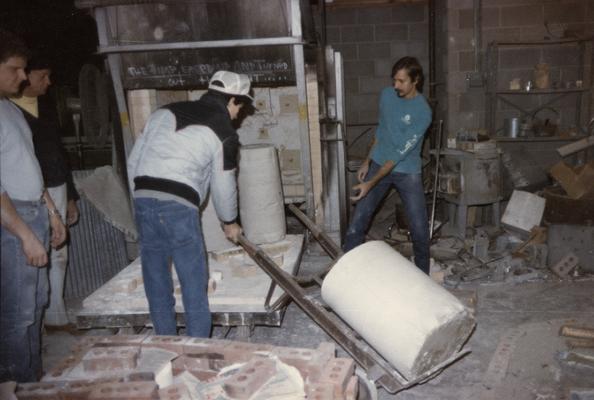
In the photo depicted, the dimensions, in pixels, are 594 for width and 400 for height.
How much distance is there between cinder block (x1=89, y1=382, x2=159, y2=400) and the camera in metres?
1.76

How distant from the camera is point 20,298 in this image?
8.61 feet

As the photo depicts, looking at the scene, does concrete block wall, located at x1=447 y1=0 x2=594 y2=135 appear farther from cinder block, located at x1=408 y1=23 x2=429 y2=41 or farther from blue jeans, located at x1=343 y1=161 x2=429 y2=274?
blue jeans, located at x1=343 y1=161 x2=429 y2=274

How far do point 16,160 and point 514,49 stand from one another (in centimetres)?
655

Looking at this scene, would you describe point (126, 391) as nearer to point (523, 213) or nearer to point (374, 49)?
point (523, 213)

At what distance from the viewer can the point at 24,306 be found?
2.65m

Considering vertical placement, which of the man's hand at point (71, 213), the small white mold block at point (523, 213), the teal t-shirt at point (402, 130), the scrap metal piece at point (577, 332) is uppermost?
the teal t-shirt at point (402, 130)

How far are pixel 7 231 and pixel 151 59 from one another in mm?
2448

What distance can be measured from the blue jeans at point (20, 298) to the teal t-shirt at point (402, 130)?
280 cm

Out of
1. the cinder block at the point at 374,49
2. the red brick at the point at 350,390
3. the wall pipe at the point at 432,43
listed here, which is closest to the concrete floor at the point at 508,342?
the red brick at the point at 350,390

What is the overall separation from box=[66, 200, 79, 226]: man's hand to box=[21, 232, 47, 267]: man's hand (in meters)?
1.64

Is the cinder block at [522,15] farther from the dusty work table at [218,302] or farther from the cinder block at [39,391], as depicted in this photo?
the cinder block at [39,391]

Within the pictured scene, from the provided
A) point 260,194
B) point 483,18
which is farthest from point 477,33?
point 260,194

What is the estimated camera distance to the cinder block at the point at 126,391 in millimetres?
1762

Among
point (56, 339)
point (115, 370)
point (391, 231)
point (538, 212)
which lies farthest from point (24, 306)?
point (538, 212)
